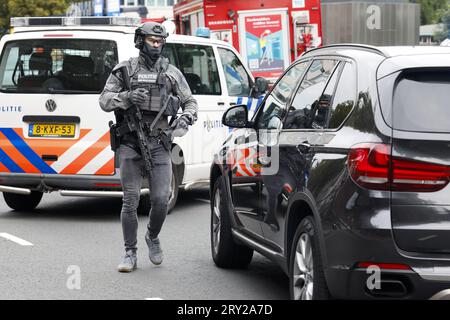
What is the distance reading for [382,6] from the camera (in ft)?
135

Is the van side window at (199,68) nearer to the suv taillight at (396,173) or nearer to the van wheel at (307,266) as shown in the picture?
the van wheel at (307,266)

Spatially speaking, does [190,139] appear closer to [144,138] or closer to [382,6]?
[144,138]

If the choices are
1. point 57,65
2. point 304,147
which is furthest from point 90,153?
point 304,147

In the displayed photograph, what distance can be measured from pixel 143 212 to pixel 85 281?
3.87 m

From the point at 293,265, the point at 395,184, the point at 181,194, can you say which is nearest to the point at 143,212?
the point at 181,194

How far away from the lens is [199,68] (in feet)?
40.7

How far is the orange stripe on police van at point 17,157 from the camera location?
36.8 ft

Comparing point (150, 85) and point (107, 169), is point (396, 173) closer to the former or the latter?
point (150, 85)

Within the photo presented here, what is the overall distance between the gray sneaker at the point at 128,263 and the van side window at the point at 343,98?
2.89 meters

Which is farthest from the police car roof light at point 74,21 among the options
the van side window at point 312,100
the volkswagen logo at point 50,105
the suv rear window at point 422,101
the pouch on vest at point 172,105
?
the suv rear window at point 422,101

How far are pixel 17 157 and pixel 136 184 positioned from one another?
11.4 ft

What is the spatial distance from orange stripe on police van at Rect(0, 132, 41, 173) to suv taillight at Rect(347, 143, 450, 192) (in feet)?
21.7

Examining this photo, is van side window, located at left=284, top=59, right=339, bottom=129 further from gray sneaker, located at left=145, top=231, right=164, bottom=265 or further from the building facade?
the building facade

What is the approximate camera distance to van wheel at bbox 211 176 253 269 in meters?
8.16
